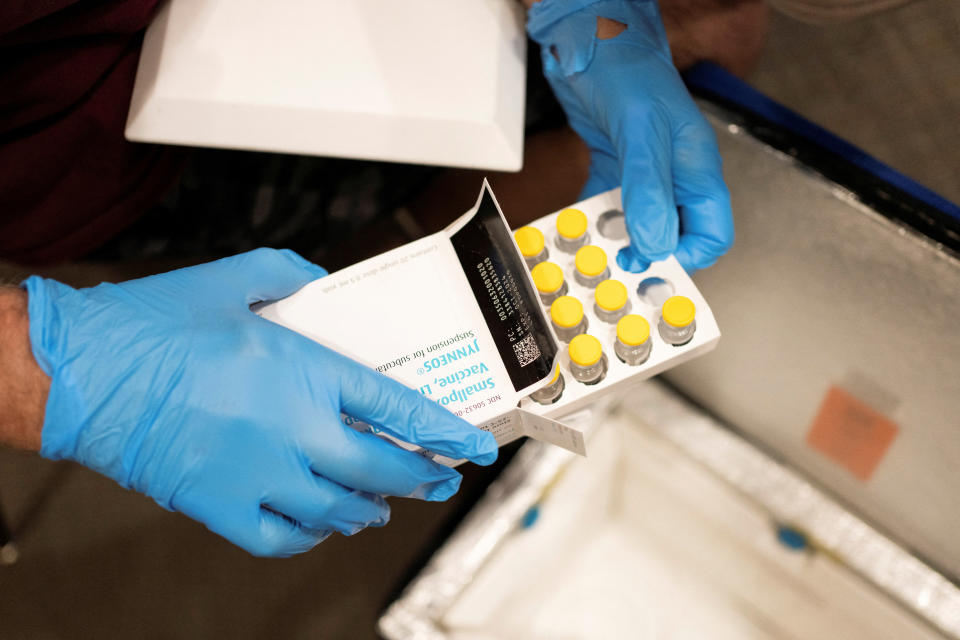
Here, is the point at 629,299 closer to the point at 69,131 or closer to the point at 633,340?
the point at 633,340

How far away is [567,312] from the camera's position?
2.21ft

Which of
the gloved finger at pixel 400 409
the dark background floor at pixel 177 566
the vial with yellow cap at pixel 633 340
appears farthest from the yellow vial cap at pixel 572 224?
the dark background floor at pixel 177 566

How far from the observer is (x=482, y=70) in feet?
2.58

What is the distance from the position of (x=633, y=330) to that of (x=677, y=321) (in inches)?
1.7

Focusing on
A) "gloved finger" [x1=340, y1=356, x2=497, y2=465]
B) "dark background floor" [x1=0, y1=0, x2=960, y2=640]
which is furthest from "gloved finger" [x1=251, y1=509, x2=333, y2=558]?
"dark background floor" [x1=0, y1=0, x2=960, y2=640]

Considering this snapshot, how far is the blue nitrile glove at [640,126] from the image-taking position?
713 millimetres

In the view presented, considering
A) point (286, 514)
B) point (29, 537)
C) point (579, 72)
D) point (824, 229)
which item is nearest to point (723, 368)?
point (824, 229)

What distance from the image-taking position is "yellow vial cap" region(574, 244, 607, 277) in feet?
2.28

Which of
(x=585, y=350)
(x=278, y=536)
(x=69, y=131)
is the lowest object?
(x=278, y=536)

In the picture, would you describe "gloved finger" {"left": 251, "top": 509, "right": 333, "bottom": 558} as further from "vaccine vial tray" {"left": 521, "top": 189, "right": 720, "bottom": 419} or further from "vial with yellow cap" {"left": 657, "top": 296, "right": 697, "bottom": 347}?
"vial with yellow cap" {"left": 657, "top": 296, "right": 697, "bottom": 347}

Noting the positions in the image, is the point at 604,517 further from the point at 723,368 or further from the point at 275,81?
the point at 275,81

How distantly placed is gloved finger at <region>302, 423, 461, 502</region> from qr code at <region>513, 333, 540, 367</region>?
0.14 m

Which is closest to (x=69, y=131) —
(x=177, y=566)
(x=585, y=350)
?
(x=585, y=350)

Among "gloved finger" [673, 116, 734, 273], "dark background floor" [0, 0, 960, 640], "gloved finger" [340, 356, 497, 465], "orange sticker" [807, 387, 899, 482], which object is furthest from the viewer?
"dark background floor" [0, 0, 960, 640]
